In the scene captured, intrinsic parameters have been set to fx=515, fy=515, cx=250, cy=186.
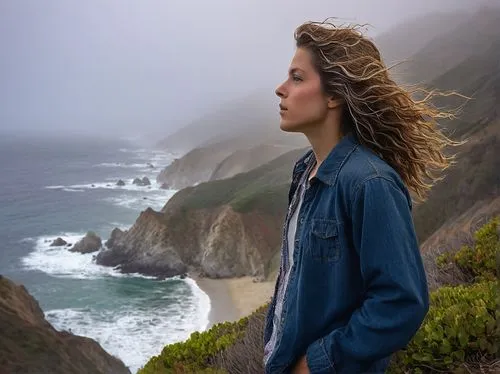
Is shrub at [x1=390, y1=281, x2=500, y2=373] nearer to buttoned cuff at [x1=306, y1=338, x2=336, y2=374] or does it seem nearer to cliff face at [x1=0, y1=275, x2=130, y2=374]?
buttoned cuff at [x1=306, y1=338, x2=336, y2=374]

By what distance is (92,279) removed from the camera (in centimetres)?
3941

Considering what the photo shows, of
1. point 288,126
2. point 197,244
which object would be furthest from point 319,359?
point 197,244

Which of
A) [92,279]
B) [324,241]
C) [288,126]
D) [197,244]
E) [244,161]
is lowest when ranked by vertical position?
[92,279]

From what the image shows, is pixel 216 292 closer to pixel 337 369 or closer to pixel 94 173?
pixel 337 369

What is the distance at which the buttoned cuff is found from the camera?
6.83 ft

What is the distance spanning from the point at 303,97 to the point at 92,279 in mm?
39756

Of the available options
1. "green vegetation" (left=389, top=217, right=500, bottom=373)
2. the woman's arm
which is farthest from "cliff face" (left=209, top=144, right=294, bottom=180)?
the woman's arm

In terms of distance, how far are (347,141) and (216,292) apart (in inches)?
1429

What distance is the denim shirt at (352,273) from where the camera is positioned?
1.95 metres

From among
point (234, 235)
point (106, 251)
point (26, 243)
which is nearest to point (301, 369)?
point (234, 235)

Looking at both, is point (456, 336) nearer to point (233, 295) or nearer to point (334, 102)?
point (334, 102)

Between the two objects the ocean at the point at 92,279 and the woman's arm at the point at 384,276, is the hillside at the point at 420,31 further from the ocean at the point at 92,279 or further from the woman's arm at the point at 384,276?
the woman's arm at the point at 384,276

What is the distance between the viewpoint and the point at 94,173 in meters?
113

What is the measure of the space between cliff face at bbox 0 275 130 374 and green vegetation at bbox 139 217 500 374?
11.2 metres
